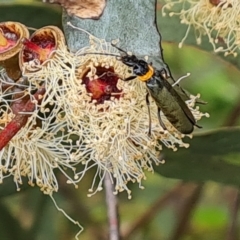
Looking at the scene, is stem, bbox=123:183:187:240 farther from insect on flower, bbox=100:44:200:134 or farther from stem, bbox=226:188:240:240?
insect on flower, bbox=100:44:200:134

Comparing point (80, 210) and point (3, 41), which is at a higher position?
point (3, 41)

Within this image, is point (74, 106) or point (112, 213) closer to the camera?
point (74, 106)

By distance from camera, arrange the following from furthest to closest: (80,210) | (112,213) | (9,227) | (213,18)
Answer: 1. (80,210)
2. (9,227)
3. (112,213)
4. (213,18)

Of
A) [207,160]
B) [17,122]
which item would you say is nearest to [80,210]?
[207,160]

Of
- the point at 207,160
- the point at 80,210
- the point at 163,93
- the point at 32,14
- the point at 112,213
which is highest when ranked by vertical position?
the point at 163,93

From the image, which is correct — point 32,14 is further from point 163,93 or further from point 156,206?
point 156,206

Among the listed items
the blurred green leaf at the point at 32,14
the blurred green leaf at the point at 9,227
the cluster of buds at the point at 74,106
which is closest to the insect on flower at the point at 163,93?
the cluster of buds at the point at 74,106

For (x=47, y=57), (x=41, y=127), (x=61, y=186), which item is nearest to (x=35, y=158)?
(x=41, y=127)

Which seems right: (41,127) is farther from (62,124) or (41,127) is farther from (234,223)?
(234,223)
